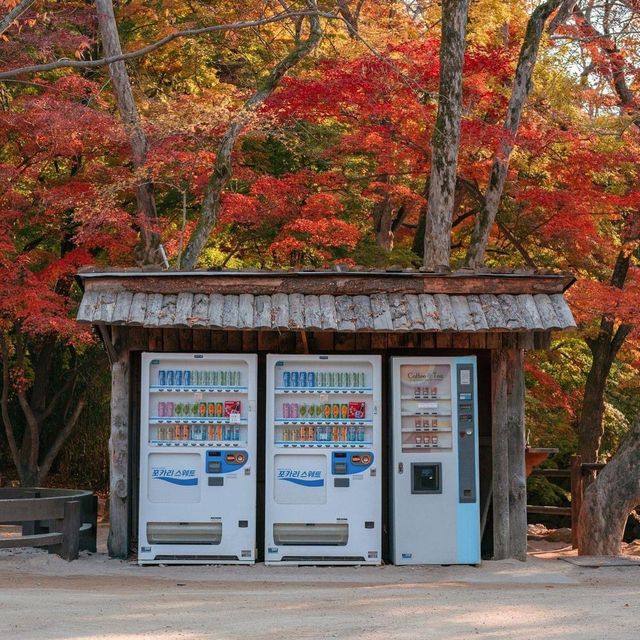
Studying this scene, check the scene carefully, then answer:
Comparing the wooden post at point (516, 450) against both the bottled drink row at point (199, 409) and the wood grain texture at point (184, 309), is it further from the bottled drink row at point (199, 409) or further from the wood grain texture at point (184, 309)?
the wood grain texture at point (184, 309)

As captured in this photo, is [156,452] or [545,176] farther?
[545,176]

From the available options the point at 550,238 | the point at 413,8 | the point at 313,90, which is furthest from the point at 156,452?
the point at 413,8

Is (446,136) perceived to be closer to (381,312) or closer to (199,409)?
(381,312)

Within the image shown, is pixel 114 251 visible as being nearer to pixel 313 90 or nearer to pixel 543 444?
pixel 313 90

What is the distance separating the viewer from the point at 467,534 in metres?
10.3

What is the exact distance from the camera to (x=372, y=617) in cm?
762

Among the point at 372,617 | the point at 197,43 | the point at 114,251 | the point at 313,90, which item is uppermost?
the point at 197,43

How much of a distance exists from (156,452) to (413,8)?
15.4 metres

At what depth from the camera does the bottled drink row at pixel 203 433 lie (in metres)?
10.2

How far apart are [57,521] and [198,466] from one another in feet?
5.57

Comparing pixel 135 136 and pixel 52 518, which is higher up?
pixel 135 136

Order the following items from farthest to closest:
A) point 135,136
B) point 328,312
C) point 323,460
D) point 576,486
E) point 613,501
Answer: point 135,136 → point 576,486 → point 613,501 → point 323,460 → point 328,312

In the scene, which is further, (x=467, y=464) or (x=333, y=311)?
(x=467, y=464)

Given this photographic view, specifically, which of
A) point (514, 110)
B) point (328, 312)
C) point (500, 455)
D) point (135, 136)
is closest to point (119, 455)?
point (328, 312)
